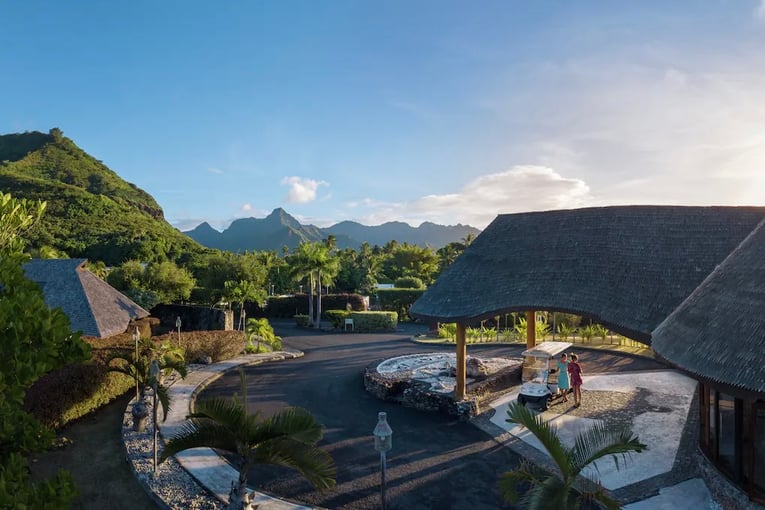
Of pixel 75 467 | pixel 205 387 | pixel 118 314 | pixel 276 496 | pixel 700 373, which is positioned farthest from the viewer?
pixel 118 314

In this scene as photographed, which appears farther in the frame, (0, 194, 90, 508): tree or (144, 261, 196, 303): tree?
(144, 261, 196, 303): tree

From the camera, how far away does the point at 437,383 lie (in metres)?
18.1

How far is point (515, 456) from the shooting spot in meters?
12.0

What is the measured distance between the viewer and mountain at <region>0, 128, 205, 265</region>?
191 ft

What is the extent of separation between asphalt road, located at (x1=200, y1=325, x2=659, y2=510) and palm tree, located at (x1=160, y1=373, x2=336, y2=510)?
241 centimetres

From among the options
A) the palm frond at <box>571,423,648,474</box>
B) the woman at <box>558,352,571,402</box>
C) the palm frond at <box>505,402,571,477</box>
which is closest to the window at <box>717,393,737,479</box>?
the palm frond at <box>571,423,648,474</box>

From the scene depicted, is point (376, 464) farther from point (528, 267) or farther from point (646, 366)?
point (646, 366)

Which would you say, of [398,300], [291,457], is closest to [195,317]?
[398,300]

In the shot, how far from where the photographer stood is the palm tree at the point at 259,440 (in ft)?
25.0

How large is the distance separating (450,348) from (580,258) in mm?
13795

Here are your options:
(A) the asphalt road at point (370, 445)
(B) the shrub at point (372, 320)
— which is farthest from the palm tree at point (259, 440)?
(B) the shrub at point (372, 320)

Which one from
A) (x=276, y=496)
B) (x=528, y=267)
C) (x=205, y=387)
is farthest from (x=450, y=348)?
(x=276, y=496)

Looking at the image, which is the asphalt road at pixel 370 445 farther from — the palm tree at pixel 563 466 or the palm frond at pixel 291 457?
the palm tree at pixel 563 466

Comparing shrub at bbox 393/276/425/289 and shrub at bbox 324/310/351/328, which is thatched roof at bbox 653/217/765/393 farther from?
shrub at bbox 393/276/425/289
